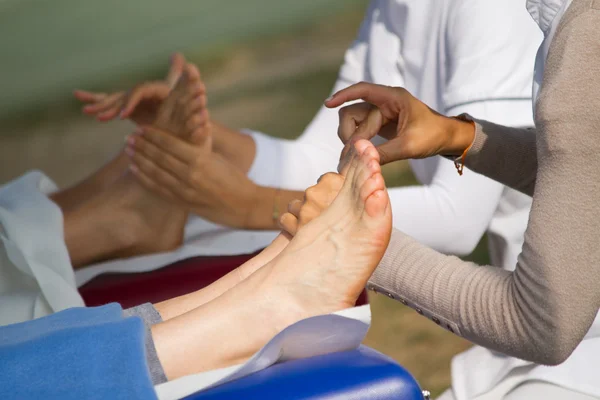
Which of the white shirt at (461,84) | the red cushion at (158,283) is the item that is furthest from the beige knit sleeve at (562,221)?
the red cushion at (158,283)

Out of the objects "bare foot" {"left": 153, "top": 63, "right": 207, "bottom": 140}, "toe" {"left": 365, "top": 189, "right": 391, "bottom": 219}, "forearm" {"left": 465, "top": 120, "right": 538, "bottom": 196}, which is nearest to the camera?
"toe" {"left": 365, "top": 189, "right": 391, "bottom": 219}

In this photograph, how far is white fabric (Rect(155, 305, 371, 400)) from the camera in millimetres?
977

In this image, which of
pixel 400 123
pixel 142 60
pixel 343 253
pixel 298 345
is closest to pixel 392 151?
pixel 400 123

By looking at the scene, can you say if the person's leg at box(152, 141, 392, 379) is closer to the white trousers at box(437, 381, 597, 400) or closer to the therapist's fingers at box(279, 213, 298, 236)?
the therapist's fingers at box(279, 213, 298, 236)

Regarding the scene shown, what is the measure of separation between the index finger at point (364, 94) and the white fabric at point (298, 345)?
32 cm

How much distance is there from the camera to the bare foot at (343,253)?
1032 mm

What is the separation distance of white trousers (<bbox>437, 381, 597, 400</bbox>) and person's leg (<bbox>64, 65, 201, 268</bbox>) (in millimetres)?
708

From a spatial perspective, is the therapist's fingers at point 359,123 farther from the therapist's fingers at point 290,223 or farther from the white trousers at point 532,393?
the white trousers at point 532,393

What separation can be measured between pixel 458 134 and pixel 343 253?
30 cm

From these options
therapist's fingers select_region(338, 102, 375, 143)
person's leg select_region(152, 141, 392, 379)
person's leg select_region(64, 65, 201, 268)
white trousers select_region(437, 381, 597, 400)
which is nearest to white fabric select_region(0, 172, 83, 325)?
person's leg select_region(64, 65, 201, 268)

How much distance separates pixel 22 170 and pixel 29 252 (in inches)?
105

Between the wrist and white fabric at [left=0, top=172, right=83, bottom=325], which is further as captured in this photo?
white fabric at [left=0, top=172, right=83, bottom=325]

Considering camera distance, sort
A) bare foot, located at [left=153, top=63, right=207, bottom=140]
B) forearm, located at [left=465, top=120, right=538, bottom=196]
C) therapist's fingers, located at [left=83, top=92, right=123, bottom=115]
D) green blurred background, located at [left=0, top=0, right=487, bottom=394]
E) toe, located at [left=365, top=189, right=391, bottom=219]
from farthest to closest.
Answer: green blurred background, located at [left=0, top=0, right=487, bottom=394] → therapist's fingers, located at [left=83, top=92, right=123, bottom=115] → bare foot, located at [left=153, top=63, right=207, bottom=140] → forearm, located at [left=465, top=120, right=538, bottom=196] → toe, located at [left=365, top=189, right=391, bottom=219]

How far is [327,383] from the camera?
0.96 m
